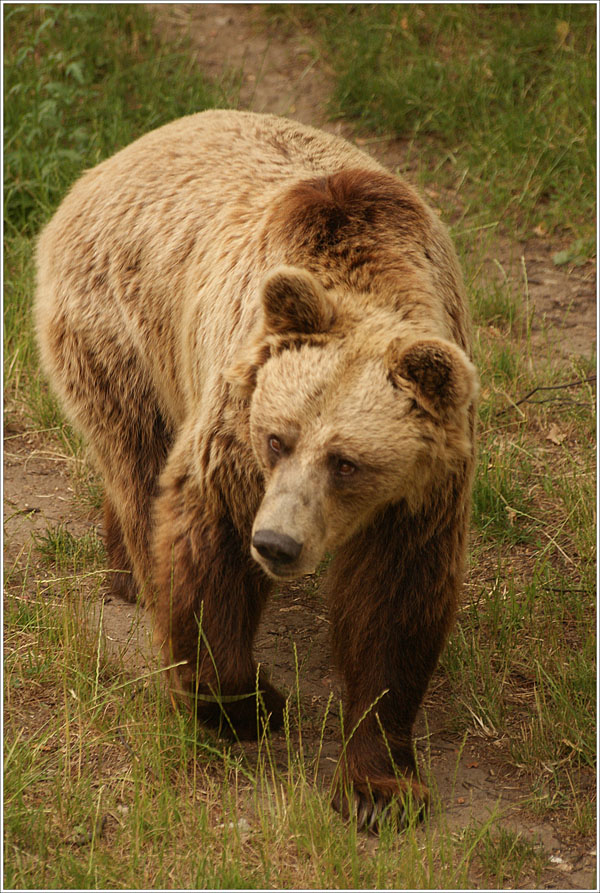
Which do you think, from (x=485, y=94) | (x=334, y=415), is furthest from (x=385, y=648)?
(x=485, y=94)

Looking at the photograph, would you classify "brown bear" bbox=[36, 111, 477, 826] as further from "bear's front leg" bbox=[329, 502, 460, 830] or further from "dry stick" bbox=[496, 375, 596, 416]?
"dry stick" bbox=[496, 375, 596, 416]

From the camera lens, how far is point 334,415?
3393 mm

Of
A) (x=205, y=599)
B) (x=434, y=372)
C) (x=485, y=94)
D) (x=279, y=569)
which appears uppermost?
(x=434, y=372)

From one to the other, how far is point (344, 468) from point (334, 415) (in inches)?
6.8

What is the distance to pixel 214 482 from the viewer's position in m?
3.92

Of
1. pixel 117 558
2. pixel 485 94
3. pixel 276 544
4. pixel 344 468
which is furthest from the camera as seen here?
pixel 485 94

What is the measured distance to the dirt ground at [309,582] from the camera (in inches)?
160

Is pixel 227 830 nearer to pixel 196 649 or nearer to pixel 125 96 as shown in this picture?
pixel 196 649

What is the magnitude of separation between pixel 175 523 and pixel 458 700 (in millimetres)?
1427

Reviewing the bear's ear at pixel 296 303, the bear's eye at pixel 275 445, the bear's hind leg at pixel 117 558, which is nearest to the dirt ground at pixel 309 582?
the bear's hind leg at pixel 117 558

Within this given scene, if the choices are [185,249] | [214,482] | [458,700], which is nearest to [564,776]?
[458,700]

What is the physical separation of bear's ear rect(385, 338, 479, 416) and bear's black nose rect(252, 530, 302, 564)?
0.60m

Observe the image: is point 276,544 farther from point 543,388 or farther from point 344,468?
point 543,388

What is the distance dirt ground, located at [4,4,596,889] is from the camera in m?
4.06
